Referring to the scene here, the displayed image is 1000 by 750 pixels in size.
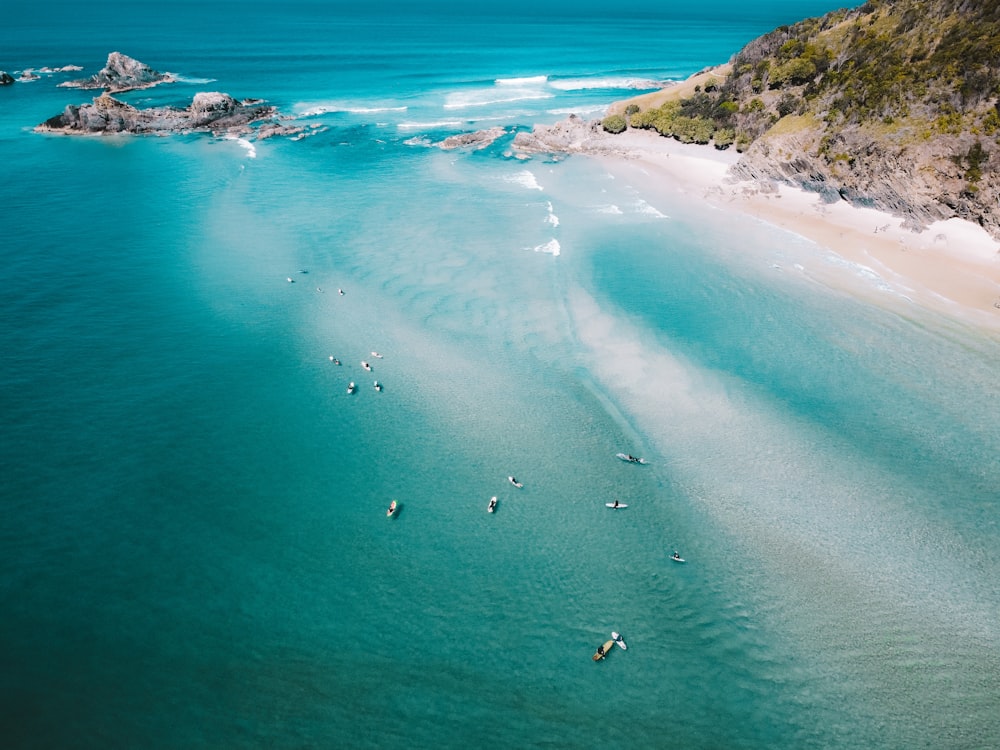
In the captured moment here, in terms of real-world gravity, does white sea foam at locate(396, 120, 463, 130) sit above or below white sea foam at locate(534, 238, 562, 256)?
above

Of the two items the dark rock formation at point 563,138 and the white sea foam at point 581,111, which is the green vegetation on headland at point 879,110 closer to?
the dark rock formation at point 563,138

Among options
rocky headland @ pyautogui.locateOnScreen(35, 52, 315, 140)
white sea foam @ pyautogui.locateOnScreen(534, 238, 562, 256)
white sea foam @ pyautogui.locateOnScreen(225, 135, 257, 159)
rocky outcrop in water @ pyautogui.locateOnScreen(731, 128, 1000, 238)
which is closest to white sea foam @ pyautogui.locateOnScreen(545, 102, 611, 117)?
rocky headland @ pyautogui.locateOnScreen(35, 52, 315, 140)

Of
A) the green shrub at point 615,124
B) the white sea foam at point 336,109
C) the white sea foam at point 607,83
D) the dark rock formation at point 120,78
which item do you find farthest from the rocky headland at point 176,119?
the white sea foam at point 607,83

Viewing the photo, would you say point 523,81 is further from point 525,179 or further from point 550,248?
point 550,248

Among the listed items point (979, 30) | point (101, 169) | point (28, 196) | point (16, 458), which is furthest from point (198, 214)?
point (979, 30)

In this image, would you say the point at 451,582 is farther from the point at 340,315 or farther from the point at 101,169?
the point at 101,169

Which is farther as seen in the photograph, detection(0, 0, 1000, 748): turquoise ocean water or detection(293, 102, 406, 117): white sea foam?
detection(293, 102, 406, 117): white sea foam

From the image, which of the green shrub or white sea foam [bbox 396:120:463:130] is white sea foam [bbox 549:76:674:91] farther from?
the green shrub
